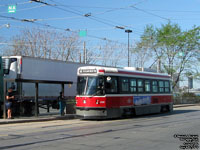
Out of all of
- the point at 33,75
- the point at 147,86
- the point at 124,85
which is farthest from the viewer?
the point at 147,86

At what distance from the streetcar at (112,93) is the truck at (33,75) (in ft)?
10.9

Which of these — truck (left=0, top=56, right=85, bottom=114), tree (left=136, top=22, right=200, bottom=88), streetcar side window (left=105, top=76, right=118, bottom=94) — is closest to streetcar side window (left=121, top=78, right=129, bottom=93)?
streetcar side window (left=105, top=76, right=118, bottom=94)

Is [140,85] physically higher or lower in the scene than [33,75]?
lower

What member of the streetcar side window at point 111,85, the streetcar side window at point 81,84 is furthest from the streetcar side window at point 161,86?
the streetcar side window at point 81,84

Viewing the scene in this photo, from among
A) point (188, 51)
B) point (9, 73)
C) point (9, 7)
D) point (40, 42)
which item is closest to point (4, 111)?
point (9, 73)

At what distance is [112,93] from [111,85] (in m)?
0.47

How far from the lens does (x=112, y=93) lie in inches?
735

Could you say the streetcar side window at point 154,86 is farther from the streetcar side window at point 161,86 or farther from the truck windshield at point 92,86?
the truck windshield at point 92,86

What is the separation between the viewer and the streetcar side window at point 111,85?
18.3m

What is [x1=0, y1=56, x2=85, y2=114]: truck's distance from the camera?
62.8 ft

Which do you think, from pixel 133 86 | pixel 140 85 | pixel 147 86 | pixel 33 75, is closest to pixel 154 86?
pixel 147 86

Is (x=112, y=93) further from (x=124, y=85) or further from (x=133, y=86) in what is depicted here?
(x=133, y=86)

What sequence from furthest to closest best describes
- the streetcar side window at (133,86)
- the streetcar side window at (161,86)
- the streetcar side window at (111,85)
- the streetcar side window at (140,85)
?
1. the streetcar side window at (161,86)
2. the streetcar side window at (140,85)
3. the streetcar side window at (133,86)
4. the streetcar side window at (111,85)

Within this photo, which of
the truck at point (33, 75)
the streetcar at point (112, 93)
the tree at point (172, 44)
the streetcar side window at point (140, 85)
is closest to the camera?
the streetcar at point (112, 93)
